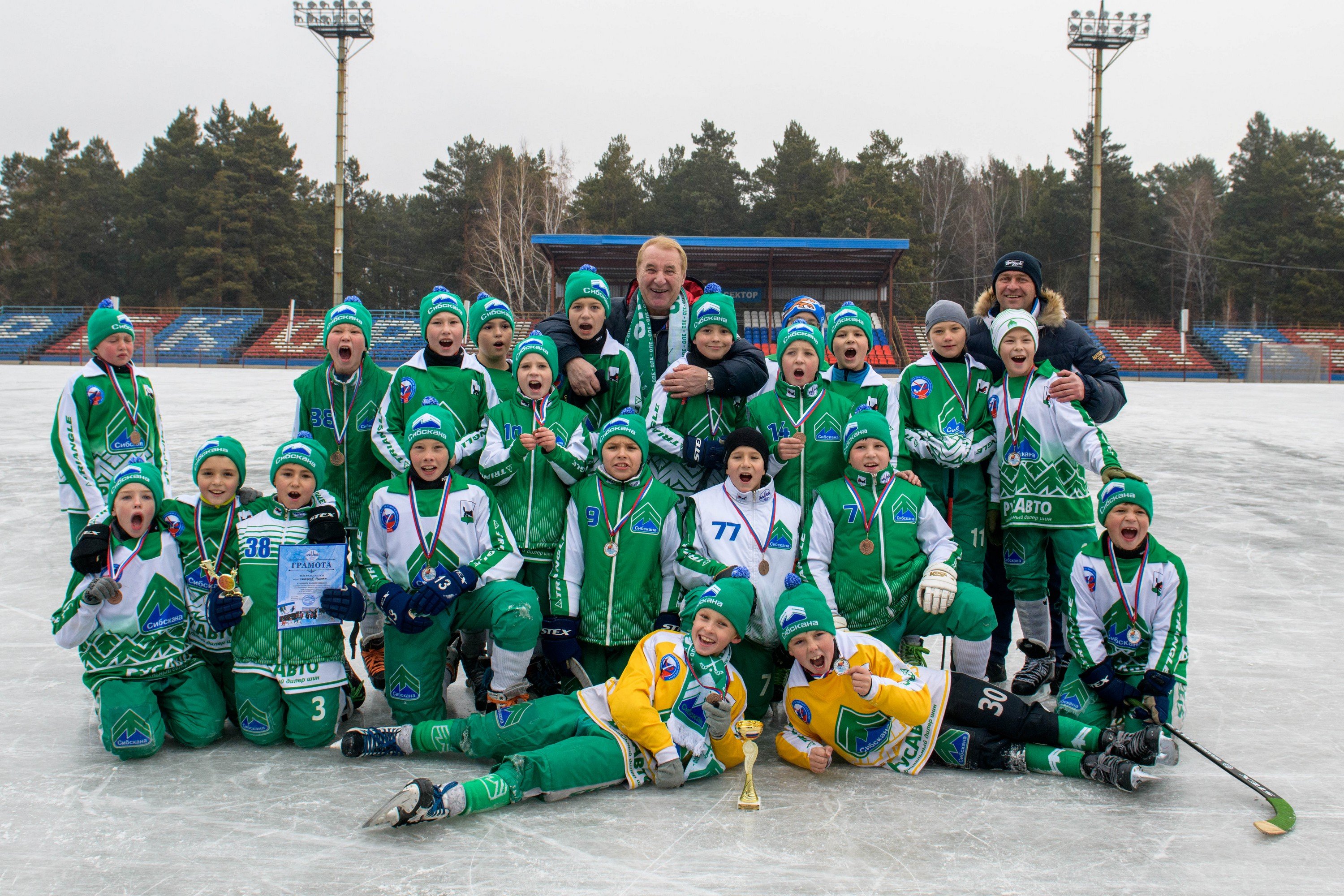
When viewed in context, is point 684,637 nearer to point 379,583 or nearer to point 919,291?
point 379,583

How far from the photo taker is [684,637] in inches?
123

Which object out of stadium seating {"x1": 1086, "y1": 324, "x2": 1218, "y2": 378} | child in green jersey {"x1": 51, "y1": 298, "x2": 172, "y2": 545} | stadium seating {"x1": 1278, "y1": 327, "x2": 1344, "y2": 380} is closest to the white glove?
child in green jersey {"x1": 51, "y1": 298, "x2": 172, "y2": 545}

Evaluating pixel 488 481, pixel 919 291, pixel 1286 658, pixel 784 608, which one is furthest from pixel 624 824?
pixel 919 291

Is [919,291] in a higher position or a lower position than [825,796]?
higher

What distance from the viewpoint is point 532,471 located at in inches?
149

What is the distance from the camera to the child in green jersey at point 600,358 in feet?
13.5

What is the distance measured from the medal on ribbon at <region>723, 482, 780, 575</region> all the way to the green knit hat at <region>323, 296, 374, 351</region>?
1782 mm

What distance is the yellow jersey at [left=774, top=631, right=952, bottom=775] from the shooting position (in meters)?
3.06

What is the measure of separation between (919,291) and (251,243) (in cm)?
3304

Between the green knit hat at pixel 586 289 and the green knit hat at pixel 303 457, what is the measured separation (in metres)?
1.25

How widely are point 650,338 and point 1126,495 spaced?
82.3 inches

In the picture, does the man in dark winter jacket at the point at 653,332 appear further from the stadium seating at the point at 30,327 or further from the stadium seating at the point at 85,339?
the stadium seating at the point at 30,327

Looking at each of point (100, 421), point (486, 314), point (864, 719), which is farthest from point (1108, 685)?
point (100, 421)

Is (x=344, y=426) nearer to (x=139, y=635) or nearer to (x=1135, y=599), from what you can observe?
(x=139, y=635)
